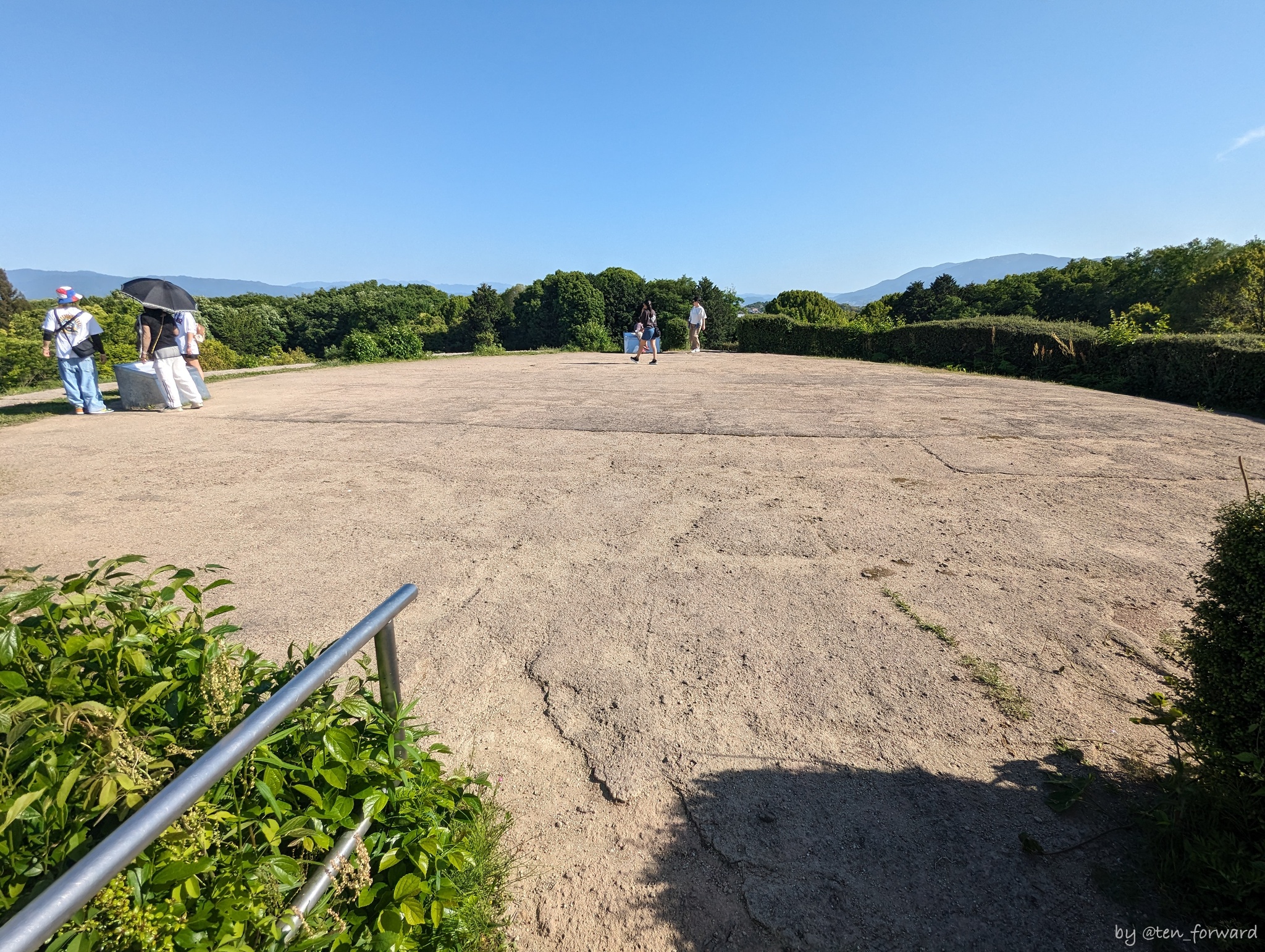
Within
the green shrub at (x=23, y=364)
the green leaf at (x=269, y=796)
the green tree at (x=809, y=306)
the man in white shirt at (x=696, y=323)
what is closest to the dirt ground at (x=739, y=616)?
the green leaf at (x=269, y=796)

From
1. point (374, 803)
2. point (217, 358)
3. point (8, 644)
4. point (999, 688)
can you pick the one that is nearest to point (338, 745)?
point (374, 803)

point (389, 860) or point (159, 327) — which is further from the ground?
point (159, 327)

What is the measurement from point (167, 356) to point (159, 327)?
2.60 feet

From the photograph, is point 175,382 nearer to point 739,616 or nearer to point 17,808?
point 739,616

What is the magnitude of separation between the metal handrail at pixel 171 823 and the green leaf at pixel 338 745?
7.0 inches

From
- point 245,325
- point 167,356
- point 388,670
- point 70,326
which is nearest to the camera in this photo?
point 388,670

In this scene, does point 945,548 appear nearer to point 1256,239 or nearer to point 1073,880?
point 1073,880

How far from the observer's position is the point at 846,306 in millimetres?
62625

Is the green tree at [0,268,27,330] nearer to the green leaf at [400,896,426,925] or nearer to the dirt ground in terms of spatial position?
the dirt ground

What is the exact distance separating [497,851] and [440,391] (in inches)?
493

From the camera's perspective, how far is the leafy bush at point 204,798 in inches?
46.5

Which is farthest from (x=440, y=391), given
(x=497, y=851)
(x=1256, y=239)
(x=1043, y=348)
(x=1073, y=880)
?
(x=1256, y=239)

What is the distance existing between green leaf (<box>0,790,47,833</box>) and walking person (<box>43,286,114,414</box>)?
10.7 meters

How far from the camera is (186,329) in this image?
10289 mm
